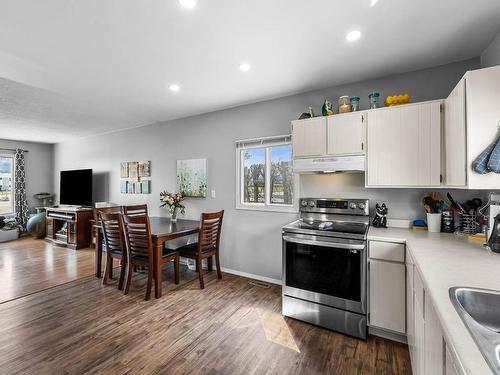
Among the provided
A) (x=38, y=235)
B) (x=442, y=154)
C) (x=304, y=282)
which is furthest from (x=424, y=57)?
(x=38, y=235)

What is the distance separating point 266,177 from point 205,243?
1199 millimetres

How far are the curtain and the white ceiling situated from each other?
3916 millimetres

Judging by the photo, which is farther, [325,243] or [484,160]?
[325,243]

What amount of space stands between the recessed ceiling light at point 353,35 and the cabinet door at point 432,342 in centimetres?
184

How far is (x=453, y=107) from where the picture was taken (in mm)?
1735

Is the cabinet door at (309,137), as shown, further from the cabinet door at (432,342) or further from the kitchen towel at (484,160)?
the cabinet door at (432,342)

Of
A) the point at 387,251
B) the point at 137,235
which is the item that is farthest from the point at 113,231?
the point at 387,251

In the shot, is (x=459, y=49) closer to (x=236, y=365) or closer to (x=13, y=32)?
(x=236, y=365)

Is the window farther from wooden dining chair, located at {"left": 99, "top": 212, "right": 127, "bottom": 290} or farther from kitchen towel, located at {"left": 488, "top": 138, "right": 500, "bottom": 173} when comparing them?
kitchen towel, located at {"left": 488, "top": 138, "right": 500, "bottom": 173}

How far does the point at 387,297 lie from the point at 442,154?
4.17 ft

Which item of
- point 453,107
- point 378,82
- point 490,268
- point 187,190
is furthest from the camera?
point 187,190

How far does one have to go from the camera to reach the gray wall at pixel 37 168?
6285 millimetres

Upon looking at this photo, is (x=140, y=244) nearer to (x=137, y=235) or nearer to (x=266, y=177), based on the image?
(x=137, y=235)

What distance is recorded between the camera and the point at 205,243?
3.10 m
